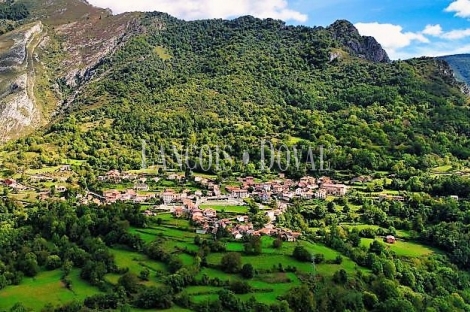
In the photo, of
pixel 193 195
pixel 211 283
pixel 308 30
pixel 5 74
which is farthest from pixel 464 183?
pixel 5 74

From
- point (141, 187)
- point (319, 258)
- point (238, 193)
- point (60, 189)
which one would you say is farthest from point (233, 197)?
point (60, 189)

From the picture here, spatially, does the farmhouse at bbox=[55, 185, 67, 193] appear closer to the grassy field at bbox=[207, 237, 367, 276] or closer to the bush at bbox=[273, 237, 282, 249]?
the grassy field at bbox=[207, 237, 367, 276]

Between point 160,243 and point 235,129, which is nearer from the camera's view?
point 160,243

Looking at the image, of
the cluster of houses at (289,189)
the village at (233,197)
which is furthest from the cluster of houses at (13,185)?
the cluster of houses at (289,189)

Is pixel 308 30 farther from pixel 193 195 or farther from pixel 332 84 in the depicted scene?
pixel 193 195

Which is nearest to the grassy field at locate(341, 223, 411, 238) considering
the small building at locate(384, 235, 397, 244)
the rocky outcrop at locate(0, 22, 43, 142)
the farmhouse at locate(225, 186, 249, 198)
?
the small building at locate(384, 235, 397, 244)
